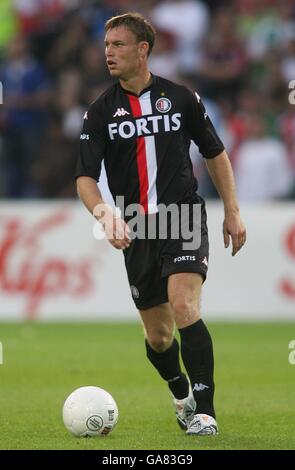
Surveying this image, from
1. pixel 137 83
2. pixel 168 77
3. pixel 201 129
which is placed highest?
pixel 168 77

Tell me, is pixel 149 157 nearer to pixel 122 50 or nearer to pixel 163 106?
pixel 163 106

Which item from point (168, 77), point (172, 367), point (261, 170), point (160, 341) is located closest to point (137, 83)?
point (160, 341)

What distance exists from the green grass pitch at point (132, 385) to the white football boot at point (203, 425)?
0.29ft

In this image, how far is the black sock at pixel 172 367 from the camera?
7871 millimetres

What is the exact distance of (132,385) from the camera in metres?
10.1

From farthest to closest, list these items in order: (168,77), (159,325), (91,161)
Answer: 1. (168,77)
2. (159,325)
3. (91,161)

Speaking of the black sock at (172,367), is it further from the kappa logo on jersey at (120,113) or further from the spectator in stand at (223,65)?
the spectator in stand at (223,65)

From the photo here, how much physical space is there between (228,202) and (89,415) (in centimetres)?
164

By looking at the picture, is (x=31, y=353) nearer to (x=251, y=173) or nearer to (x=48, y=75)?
(x=251, y=173)

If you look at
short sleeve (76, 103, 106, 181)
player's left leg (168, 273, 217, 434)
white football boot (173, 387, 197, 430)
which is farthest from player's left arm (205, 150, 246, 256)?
white football boot (173, 387, 197, 430)

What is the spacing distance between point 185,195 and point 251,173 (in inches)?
360

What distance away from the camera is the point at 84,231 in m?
15.5

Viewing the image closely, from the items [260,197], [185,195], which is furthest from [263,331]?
[185,195]

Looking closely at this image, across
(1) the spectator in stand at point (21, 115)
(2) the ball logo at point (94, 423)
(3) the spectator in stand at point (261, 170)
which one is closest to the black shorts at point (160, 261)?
(2) the ball logo at point (94, 423)
